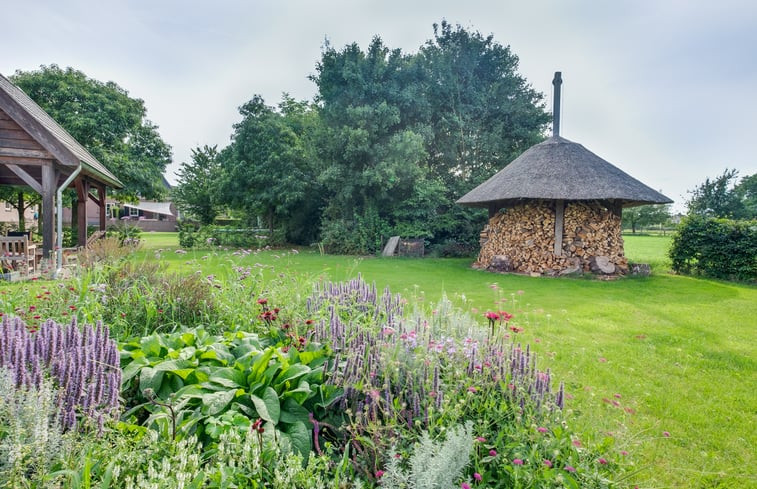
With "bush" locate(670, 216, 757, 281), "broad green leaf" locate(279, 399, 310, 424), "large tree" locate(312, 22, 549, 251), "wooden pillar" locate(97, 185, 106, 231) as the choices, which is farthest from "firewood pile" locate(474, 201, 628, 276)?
"wooden pillar" locate(97, 185, 106, 231)

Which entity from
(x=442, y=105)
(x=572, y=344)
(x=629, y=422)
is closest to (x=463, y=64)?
(x=442, y=105)

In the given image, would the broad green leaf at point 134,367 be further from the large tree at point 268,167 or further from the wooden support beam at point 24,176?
the large tree at point 268,167

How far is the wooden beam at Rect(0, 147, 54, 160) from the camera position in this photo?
8017mm

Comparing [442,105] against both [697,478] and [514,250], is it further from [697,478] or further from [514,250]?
[697,478]

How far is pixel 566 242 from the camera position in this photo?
34.9 ft

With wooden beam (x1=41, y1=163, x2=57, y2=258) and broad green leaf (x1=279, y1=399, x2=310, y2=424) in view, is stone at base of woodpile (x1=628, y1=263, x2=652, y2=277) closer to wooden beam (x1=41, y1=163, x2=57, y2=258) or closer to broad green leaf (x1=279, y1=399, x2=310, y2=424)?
broad green leaf (x1=279, y1=399, x2=310, y2=424)

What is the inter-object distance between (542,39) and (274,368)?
8.86 metres

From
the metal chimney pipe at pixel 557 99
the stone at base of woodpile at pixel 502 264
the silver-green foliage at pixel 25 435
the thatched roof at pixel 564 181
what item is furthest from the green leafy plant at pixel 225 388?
the metal chimney pipe at pixel 557 99

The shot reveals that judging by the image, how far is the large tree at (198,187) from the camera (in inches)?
976

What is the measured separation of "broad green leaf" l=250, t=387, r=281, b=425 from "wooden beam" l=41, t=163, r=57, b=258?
361 inches

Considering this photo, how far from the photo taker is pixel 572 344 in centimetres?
442

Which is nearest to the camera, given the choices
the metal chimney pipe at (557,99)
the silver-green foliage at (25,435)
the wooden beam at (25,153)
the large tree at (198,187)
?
the silver-green foliage at (25,435)

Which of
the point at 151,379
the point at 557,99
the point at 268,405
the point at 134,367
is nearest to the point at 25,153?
the point at 134,367

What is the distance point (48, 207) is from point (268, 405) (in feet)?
30.3
